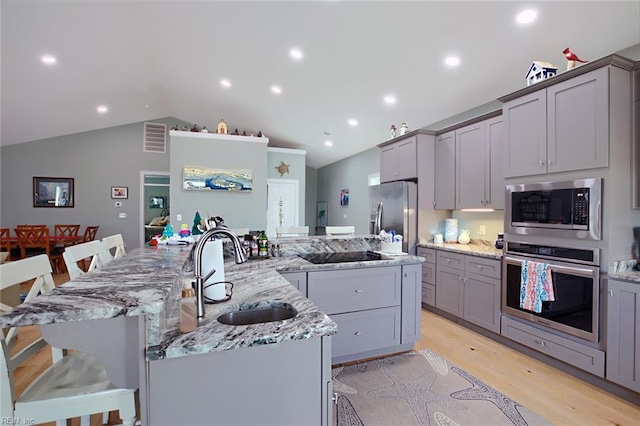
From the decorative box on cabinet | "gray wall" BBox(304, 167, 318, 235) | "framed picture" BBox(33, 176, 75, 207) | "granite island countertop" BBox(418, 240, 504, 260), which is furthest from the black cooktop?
"framed picture" BBox(33, 176, 75, 207)

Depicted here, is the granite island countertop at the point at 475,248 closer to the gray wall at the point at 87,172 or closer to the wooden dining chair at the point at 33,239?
the wooden dining chair at the point at 33,239

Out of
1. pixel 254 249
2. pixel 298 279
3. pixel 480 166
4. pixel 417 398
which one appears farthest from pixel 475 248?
pixel 254 249

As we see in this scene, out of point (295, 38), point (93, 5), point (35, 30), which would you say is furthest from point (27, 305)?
point (35, 30)

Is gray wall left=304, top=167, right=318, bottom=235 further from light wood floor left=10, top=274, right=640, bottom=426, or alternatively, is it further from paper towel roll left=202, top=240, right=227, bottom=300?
paper towel roll left=202, top=240, right=227, bottom=300

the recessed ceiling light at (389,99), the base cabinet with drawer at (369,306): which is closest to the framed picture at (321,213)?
Answer: the recessed ceiling light at (389,99)

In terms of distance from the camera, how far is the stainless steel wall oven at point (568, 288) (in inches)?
84.7

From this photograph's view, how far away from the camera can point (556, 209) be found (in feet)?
7.82

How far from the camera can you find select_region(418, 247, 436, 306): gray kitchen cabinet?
3.67m

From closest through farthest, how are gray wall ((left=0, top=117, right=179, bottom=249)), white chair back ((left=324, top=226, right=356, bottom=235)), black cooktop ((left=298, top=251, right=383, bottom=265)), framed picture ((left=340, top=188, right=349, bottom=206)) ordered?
1. black cooktop ((left=298, top=251, right=383, bottom=265))
2. white chair back ((left=324, top=226, right=356, bottom=235))
3. gray wall ((left=0, top=117, right=179, bottom=249))
4. framed picture ((left=340, top=188, right=349, bottom=206))

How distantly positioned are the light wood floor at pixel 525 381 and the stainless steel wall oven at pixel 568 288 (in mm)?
356

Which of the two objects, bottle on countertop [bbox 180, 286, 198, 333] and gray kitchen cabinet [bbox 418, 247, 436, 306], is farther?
gray kitchen cabinet [bbox 418, 247, 436, 306]

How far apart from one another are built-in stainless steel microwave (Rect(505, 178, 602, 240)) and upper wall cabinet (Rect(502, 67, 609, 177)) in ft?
0.46

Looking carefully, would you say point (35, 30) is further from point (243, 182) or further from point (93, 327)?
point (93, 327)

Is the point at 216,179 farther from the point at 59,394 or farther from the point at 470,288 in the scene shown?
the point at 59,394
